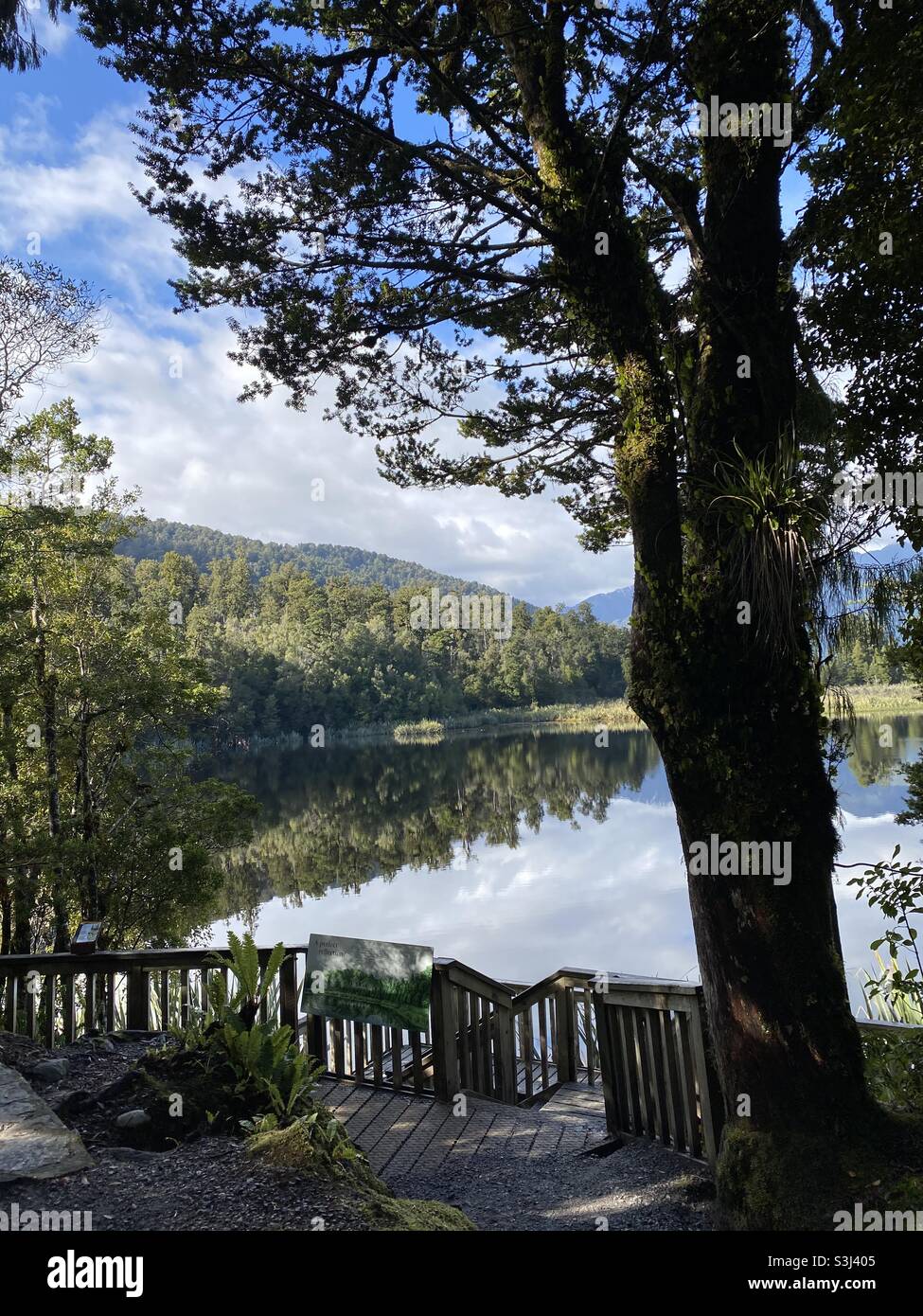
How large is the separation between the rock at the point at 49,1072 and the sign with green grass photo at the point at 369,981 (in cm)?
165

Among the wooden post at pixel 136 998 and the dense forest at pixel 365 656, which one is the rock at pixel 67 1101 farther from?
the dense forest at pixel 365 656

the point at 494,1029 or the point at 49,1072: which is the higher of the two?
the point at 49,1072

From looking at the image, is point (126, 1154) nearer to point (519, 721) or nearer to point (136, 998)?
point (136, 998)

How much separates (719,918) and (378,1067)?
9.36 feet

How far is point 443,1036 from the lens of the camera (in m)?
5.24

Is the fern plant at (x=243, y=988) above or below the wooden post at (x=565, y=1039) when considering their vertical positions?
above

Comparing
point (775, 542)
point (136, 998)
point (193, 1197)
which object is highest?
point (775, 542)

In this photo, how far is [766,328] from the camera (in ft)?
13.8

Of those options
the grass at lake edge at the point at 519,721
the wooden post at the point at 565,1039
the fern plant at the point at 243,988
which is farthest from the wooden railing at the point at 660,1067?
the grass at lake edge at the point at 519,721

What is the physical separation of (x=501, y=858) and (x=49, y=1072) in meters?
23.0

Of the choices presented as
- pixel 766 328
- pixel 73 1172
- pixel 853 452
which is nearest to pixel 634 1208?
pixel 73 1172

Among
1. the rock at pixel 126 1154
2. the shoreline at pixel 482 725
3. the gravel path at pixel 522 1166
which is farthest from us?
the shoreline at pixel 482 725

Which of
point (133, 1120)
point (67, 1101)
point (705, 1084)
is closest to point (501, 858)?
point (705, 1084)

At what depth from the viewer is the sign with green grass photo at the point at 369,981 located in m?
5.20
